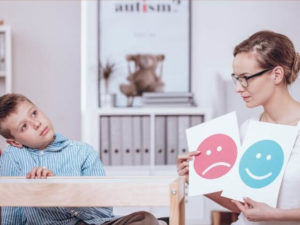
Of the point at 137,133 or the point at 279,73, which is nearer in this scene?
the point at 279,73

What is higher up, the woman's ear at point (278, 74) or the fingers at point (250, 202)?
the woman's ear at point (278, 74)

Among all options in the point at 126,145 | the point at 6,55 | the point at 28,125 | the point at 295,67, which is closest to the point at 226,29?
the point at 126,145

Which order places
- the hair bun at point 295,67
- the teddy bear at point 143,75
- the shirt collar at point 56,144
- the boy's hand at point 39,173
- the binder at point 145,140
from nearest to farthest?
the boy's hand at point 39,173 → the hair bun at point 295,67 → the shirt collar at point 56,144 → the binder at point 145,140 → the teddy bear at point 143,75

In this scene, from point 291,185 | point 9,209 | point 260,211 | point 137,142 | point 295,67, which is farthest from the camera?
point 137,142

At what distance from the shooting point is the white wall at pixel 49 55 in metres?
3.64

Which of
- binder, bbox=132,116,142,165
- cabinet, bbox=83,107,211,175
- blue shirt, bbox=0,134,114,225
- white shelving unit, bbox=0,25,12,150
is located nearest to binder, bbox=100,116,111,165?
cabinet, bbox=83,107,211,175

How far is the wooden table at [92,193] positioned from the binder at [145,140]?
2.17 meters

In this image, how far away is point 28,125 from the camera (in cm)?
173

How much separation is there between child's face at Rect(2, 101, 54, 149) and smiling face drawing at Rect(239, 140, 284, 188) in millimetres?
699

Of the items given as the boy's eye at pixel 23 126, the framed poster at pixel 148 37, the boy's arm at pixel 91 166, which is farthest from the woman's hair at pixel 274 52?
the framed poster at pixel 148 37

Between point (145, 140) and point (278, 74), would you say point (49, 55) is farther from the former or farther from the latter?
point (278, 74)

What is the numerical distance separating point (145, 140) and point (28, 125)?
176 cm

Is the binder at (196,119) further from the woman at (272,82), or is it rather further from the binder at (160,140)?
the woman at (272,82)

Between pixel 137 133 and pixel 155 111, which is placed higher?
pixel 155 111
